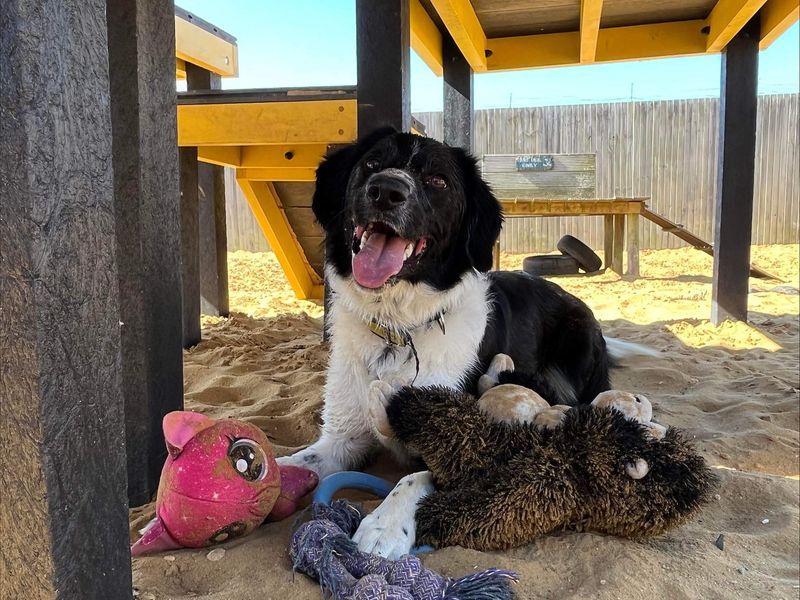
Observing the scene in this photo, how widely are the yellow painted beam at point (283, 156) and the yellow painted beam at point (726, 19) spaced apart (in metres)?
3.55

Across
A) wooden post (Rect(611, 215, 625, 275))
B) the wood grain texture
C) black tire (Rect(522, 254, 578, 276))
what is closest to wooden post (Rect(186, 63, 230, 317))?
black tire (Rect(522, 254, 578, 276))

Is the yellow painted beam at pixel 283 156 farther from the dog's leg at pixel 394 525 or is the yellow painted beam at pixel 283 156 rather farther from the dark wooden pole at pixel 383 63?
the dog's leg at pixel 394 525

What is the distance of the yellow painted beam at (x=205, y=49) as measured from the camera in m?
5.43

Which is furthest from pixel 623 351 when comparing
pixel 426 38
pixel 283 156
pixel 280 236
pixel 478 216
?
pixel 280 236

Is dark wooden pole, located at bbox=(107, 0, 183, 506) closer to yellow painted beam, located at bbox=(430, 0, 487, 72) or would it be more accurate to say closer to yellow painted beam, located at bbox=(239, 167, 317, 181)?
yellow painted beam, located at bbox=(430, 0, 487, 72)

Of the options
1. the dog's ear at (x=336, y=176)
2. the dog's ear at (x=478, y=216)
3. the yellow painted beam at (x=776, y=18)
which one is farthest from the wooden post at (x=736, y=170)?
the dog's ear at (x=336, y=176)

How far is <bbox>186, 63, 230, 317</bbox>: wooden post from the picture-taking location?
20.2 feet

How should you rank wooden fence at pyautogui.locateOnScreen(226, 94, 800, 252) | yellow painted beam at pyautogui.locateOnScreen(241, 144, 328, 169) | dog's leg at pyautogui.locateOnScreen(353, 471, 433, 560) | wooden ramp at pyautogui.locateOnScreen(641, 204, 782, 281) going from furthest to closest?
wooden fence at pyautogui.locateOnScreen(226, 94, 800, 252) < wooden ramp at pyautogui.locateOnScreen(641, 204, 782, 281) < yellow painted beam at pyautogui.locateOnScreen(241, 144, 328, 169) < dog's leg at pyautogui.locateOnScreen(353, 471, 433, 560)

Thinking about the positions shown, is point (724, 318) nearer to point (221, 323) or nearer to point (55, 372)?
point (221, 323)

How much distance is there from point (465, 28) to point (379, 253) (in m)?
3.35

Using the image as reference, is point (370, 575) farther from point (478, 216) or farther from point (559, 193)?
point (559, 193)

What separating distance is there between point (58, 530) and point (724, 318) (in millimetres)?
6140

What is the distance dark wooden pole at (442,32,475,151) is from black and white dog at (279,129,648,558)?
3.76 m

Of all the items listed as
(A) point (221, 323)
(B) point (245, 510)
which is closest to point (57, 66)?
(B) point (245, 510)
